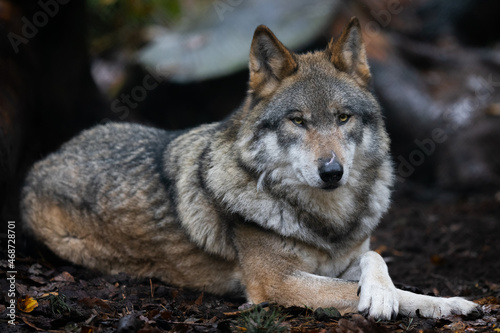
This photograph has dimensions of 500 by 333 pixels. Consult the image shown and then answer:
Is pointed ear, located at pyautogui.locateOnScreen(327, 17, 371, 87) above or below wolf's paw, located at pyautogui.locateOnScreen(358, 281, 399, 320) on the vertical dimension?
above

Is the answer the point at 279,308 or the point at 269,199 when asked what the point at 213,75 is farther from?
the point at 279,308

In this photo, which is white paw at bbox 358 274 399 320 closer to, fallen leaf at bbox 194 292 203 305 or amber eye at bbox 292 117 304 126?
amber eye at bbox 292 117 304 126

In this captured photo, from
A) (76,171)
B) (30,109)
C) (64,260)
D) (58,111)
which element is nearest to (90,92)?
(58,111)

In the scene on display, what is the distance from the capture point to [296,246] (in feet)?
15.6

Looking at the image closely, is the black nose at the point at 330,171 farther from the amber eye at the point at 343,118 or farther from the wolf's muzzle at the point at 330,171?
the amber eye at the point at 343,118

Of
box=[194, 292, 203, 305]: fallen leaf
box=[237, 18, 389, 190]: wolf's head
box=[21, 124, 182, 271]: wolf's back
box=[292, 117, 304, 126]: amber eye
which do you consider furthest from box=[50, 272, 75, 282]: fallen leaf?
box=[292, 117, 304, 126]: amber eye

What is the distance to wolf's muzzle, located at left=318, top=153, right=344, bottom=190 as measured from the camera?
4215 mm

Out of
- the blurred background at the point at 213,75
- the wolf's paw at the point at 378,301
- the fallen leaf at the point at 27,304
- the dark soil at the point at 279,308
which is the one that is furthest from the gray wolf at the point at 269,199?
the blurred background at the point at 213,75

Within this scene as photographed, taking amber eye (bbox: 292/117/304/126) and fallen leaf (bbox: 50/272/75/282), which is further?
fallen leaf (bbox: 50/272/75/282)

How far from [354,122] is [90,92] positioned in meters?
5.97

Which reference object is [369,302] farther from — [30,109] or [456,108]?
[456,108]

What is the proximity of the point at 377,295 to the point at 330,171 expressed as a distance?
1084 millimetres

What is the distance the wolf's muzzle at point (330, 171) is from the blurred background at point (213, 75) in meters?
4.63

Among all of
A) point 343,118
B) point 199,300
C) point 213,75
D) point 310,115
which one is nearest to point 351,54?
point 343,118
